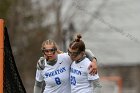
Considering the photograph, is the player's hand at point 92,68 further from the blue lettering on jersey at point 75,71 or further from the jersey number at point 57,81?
the jersey number at point 57,81

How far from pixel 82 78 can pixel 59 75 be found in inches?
16.9

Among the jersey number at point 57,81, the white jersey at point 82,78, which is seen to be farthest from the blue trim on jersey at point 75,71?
the jersey number at point 57,81

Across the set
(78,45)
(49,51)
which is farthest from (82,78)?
(49,51)

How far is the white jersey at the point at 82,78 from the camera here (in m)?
9.91

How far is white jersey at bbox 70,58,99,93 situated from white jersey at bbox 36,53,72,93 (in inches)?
8.0

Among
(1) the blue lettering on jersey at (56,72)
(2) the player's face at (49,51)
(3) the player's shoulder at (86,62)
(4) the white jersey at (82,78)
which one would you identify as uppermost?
(2) the player's face at (49,51)

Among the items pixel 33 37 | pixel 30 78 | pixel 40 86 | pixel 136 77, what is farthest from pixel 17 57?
pixel 40 86

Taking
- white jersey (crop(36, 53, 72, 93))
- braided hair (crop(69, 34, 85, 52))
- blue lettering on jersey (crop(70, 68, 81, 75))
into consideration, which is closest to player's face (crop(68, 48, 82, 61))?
braided hair (crop(69, 34, 85, 52))

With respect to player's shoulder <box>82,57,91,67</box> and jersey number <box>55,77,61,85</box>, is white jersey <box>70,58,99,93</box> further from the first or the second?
jersey number <box>55,77,61,85</box>

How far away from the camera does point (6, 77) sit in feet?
33.7

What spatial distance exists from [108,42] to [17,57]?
11.0 m

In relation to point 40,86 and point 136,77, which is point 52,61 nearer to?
point 40,86

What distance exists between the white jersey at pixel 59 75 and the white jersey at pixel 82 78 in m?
0.20

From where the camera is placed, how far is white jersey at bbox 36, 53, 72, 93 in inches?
402
